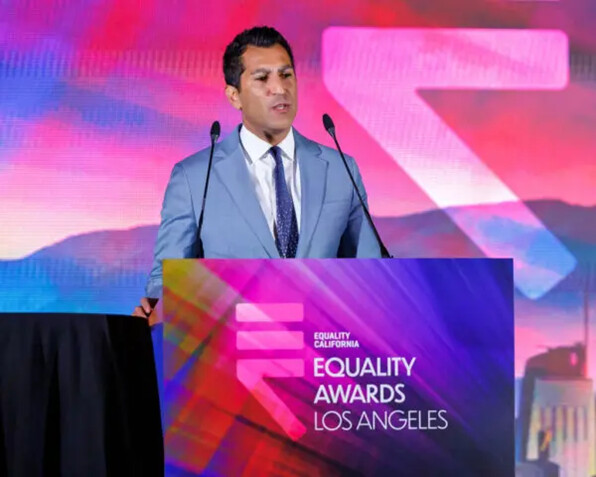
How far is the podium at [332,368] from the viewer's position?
6.61ft

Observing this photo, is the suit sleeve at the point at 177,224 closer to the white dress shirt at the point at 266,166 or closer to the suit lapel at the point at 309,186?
the white dress shirt at the point at 266,166

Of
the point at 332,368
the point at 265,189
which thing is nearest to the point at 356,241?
the point at 265,189

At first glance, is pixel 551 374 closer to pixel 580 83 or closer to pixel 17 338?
pixel 580 83

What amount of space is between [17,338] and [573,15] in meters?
3.59

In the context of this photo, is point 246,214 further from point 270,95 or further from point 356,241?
point 270,95

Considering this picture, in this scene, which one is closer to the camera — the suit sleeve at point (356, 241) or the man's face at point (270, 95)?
the suit sleeve at point (356, 241)

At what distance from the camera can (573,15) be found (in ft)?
14.4

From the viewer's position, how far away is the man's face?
3449 mm

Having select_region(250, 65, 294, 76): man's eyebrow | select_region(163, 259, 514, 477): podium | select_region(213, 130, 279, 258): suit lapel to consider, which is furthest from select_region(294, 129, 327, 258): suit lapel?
select_region(163, 259, 514, 477): podium

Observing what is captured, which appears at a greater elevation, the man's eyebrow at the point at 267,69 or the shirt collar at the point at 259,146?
the man's eyebrow at the point at 267,69

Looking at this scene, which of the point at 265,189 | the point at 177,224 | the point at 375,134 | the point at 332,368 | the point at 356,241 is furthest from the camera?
the point at 375,134

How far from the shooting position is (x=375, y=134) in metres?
4.30

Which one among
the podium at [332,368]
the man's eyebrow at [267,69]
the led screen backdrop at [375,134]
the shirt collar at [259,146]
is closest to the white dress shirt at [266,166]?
the shirt collar at [259,146]

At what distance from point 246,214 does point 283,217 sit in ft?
0.45
